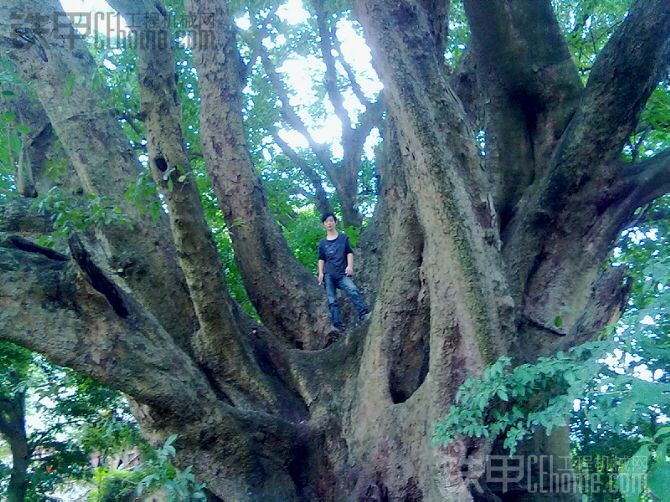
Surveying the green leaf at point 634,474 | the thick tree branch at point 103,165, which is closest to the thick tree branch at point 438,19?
the thick tree branch at point 103,165

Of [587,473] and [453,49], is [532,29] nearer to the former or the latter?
[453,49]

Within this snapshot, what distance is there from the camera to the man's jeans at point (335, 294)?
6523 mm

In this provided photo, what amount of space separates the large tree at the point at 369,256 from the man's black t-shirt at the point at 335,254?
21 cm

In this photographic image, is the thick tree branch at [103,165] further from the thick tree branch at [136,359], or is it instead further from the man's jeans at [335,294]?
the man's jeans at [335,294]

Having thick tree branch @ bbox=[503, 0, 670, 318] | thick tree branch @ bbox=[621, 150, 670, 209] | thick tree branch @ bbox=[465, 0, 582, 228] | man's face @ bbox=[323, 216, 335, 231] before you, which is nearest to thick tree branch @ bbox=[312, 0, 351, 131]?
man's face @ bbox=[323, 216, 335, 231]

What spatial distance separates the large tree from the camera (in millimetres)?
4680

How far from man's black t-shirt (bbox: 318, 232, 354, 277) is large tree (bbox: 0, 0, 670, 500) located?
0.21m

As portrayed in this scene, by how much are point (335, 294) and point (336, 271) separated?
22 centimetres

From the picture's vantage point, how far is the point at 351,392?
5.62 m

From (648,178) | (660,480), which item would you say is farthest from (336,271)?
(660,480)

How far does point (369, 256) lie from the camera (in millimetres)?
6930

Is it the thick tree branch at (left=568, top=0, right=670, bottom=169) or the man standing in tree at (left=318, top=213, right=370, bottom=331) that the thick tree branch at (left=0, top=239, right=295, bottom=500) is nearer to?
the man standing in tree at (left=318, top=213, right=370, bottom=331)

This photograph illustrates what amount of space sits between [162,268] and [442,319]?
2375 mm

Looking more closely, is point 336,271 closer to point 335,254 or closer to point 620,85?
point 335,254
